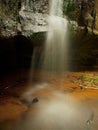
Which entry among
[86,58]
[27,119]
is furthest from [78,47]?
[27,119]

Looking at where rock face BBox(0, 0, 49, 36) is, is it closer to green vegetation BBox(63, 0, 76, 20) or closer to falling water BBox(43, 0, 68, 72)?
falling water BBox(43, 0, 68, 72)

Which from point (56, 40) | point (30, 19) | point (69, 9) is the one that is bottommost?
point (56, 40)

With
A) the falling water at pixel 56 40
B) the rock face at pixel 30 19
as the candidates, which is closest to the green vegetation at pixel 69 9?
the falling water at pixel 56 40

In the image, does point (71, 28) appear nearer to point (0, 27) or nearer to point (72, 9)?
point (72, 9)

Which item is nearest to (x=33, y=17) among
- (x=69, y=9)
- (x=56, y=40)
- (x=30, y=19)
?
(x=30, y=19)

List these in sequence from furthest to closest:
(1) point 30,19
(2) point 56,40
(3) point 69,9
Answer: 1. (2) point 56,40
2. (3) point 69,9
3. (1) point 30,19

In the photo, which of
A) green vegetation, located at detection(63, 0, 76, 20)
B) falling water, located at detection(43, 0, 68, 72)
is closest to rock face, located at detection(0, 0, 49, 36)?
falling water, located at detection(43, 0, 68, 72)

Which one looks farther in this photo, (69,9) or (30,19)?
(69,9)

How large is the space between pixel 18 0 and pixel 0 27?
3.63 ft

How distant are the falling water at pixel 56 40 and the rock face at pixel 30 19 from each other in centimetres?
26

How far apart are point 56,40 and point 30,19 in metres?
A: 1.32

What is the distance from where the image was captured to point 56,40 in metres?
9.71

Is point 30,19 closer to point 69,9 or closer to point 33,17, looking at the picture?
point 33,17

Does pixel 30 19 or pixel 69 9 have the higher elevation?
pixel 69 9
